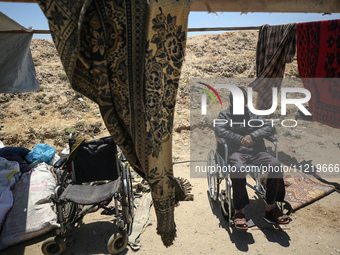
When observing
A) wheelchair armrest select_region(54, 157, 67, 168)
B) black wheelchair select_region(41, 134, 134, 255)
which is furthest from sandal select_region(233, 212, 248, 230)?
wheelchair armrest select_region(54, 157, 67, 168)

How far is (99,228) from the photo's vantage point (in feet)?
11.8

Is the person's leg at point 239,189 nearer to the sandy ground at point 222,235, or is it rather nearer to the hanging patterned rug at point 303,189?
the sandy ground at point 222,235

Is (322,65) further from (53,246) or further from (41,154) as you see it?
(41,154)

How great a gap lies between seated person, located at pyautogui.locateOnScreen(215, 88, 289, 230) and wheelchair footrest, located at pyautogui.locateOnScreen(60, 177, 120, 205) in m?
1.76

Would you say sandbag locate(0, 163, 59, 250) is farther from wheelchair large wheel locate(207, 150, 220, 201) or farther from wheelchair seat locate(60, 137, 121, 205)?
wheelchair large wheel locate(207, 150, 220, 201)

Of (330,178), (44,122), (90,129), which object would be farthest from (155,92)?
(44,122)

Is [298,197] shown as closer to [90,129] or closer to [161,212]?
[161,212]

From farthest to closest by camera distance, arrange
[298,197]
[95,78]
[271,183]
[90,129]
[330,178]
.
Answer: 1. [90,129]
2. [330,178]
3. [298,197]
4. [271,183]
5. [95,78]

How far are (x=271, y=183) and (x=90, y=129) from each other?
19.4ft

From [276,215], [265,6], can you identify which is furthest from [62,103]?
[265,6]

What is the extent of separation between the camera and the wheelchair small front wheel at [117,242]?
298 centimetres

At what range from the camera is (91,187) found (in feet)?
11.7

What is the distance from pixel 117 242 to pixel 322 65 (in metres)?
3.22

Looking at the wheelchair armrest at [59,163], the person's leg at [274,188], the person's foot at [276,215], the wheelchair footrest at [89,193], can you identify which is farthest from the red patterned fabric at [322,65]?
the wheelchair armrest at [59,163]
